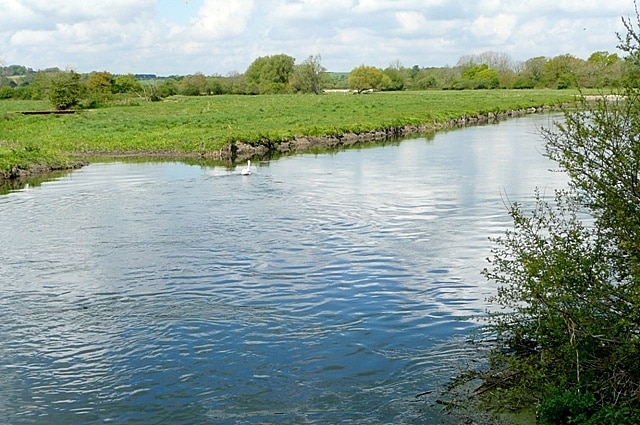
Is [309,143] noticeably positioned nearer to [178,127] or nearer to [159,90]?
[178,127]

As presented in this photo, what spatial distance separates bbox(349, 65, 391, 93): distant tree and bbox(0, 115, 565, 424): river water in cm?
9974

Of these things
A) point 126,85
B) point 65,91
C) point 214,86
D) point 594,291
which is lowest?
point 594,291

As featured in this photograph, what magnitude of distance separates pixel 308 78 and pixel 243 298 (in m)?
107

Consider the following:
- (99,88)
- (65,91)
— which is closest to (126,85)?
(99,88)

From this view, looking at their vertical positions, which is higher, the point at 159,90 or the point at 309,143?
the point at 159,90

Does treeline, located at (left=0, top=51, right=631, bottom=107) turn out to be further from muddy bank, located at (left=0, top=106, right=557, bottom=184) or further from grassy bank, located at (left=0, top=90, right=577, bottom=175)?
muddy bank, located at (left=0, top=106, right=557, bottom=184)

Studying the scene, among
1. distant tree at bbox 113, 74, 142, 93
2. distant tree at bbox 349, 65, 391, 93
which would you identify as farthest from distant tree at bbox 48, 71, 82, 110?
distant tree at bbox 349, 65, 391, 93

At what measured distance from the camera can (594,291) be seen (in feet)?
Answer: 25.4

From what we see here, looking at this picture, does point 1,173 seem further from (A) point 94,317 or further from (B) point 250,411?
(B) point 250,411

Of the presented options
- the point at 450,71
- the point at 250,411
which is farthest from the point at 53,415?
the point at 450,71

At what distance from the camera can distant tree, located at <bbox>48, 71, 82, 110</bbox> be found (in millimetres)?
67688

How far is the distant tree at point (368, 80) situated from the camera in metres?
124

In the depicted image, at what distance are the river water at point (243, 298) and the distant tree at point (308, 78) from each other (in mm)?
93346

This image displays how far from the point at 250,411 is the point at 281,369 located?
1250 millimetres
